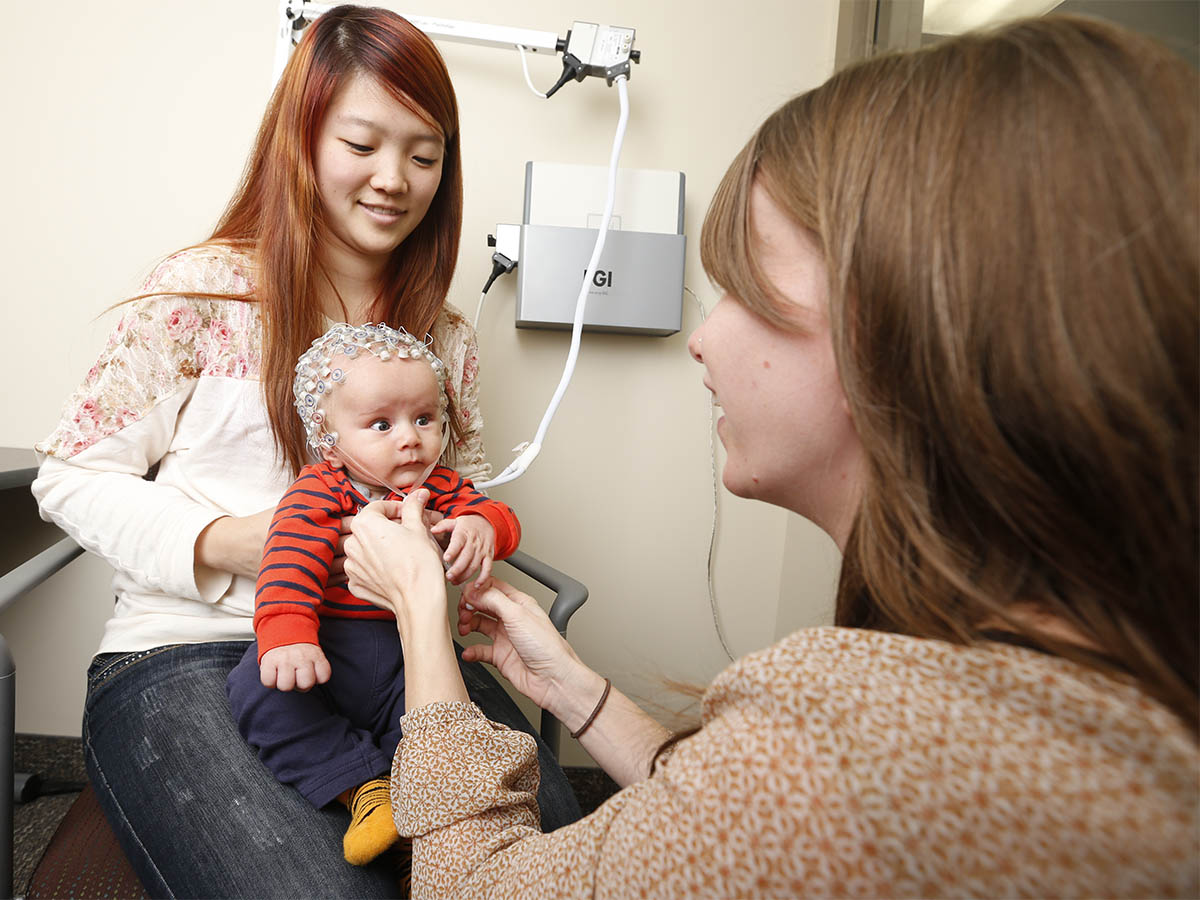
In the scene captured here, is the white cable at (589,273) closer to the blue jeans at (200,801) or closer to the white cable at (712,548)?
the white cable at (712,548)

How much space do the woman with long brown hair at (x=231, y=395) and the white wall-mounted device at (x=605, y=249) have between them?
35 centimetres

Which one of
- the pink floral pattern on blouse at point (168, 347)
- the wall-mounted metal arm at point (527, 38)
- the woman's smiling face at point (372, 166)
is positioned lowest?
the pink floral pattern on blouse at point (168, 347)

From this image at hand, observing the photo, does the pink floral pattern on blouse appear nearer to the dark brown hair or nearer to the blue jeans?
the blue jeans

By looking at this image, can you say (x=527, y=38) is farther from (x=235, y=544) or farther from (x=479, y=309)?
(x=235, y=544)

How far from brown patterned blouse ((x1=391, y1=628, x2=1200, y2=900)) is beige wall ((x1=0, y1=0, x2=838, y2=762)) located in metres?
1.20

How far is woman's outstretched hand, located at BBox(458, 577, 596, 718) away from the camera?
100cm

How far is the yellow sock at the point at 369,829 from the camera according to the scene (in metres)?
0.82

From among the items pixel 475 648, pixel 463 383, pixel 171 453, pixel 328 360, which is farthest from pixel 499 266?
pixel 475 648

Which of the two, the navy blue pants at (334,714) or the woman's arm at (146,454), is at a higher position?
the woman's arm at (146,454)

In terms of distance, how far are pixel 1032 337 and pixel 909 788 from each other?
28 cm

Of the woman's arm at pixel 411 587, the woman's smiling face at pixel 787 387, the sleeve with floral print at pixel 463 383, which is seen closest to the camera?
the woman's smiling face at pixel 787 387

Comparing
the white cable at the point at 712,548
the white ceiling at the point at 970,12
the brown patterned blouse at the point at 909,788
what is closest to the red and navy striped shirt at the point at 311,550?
the brown patterned blouse at the point at 909,788

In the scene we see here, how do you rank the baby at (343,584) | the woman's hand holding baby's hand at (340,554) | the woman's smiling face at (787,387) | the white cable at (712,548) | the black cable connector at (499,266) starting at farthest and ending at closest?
the white cable at (712,548) < the black cable connector at (499,266) < the woman's hand holding baby's hand at (340,554) < the baby at (343,584) < the woman's smiling face at (787,387)

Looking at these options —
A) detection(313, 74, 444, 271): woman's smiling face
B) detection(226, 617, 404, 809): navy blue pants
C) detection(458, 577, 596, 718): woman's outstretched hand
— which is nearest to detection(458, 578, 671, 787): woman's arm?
detection(458, 577, 596, 718): woman's outstretched hand
